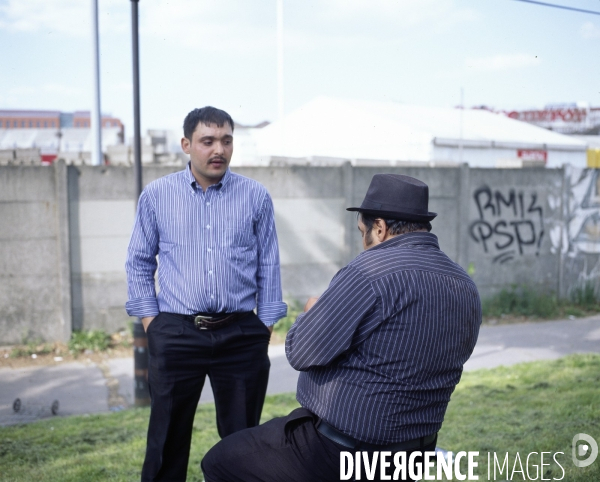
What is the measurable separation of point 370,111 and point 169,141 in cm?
1339

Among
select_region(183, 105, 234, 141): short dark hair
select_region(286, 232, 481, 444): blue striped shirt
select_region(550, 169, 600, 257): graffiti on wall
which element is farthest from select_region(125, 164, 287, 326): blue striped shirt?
select_region(550, 169, 600, 257): graffiti on wall

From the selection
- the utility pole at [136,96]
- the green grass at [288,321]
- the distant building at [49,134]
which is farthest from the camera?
the distant building at [49,134]

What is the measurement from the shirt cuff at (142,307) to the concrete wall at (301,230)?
5.09 meters

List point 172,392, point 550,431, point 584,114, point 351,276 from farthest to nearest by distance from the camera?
point 584,114
point 550,431
point 172,392
point 351,276

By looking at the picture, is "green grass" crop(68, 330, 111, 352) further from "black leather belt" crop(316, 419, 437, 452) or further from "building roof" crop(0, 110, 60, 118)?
"black leather belt" crop(316, 419, 437, 452)

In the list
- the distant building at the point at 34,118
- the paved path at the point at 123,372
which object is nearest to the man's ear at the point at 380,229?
the paved path at the point at 123,372

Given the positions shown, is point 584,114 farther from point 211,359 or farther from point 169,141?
point 211,359

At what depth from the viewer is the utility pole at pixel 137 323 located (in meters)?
5.88

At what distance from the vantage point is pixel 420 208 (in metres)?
2.39

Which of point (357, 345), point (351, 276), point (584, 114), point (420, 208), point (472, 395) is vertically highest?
point (584, 114)

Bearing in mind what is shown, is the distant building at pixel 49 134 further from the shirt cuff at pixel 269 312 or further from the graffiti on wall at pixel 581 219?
the graffiti on wall at pixel 581 219

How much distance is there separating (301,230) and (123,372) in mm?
3057

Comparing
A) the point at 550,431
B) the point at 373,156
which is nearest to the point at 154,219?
the point at 550,431

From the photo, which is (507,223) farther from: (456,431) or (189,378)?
(189,378)
